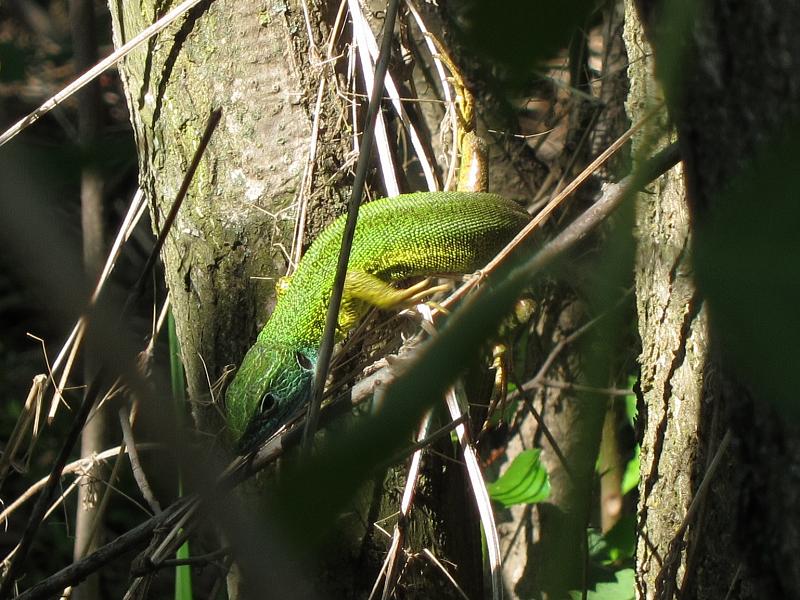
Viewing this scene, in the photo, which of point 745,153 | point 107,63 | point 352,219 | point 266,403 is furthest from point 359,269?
point 745,153

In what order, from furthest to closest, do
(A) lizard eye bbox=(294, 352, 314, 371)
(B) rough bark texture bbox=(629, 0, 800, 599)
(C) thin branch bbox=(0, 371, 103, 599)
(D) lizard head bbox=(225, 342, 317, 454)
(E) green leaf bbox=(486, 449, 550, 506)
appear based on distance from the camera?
(E) green leaf bbox=(486, 449, 550, 506) < (A) lizard eye bbox=(294, 352, 314, 371) < (D) lizard head bbox=(225, 342, 317, 454) < (C) thin branch bbox=(0, 371, 103, 599) < (B) rough bark texture bbox=(629, 0, 800, 599)

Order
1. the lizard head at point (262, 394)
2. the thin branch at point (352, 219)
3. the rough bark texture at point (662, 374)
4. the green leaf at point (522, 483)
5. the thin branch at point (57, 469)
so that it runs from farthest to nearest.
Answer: the green leaf at point (522, 483), the lizard head at point (262, 394), the rough bark texture at point (662, 374), the thin branch at point (57, 469), the thin branch at point (352, 219)

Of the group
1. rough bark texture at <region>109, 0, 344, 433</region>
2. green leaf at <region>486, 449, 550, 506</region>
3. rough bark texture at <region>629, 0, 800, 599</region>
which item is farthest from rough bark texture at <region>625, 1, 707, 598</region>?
rough bark texture at <region>629, 0, 800, 599</region>

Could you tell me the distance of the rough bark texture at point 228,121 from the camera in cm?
212

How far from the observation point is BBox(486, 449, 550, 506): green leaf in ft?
9.37

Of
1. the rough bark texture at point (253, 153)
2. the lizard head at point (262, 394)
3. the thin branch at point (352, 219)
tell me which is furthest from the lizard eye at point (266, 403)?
the thin branch at point (352, 219)

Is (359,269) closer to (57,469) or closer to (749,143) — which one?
(57,469)

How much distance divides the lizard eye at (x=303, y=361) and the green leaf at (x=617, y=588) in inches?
43.7

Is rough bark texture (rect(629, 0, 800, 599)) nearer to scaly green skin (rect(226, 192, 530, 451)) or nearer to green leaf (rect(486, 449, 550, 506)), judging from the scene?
scaly green skin (rect(226, 192, 530, 451))

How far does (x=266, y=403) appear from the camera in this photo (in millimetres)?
2414

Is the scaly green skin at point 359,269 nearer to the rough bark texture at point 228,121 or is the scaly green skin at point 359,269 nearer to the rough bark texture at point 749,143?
the rough bark texture at point 228,121

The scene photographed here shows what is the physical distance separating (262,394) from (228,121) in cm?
73

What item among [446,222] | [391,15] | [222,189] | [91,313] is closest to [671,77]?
[91,313]

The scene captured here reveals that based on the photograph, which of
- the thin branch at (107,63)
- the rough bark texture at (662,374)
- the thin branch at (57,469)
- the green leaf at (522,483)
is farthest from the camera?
the green leaf at (522,483)
